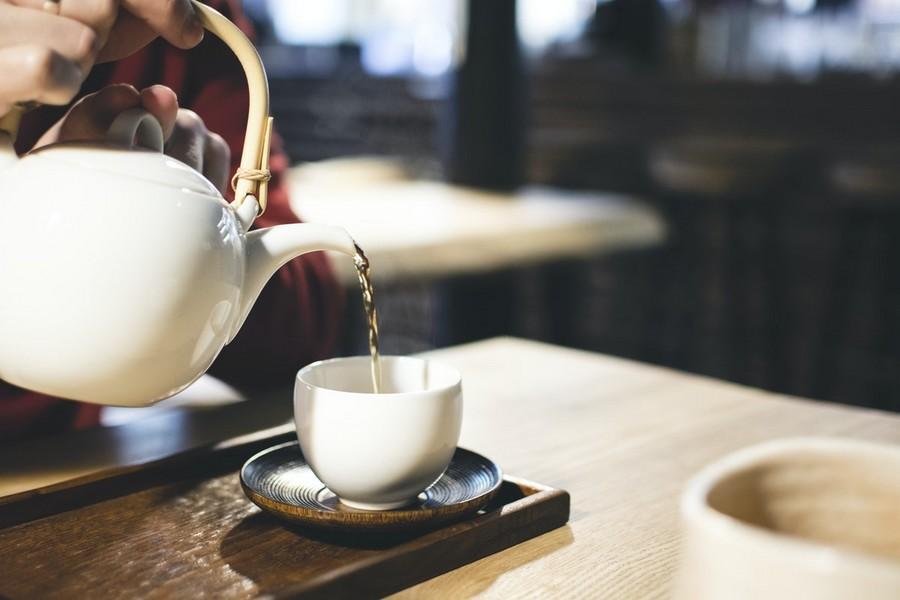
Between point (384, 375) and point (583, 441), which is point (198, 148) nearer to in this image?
point (384, 375)

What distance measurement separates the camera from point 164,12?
692 millimetres

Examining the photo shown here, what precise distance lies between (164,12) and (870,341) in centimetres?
363

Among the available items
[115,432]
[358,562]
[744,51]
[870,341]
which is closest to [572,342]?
[870,341]

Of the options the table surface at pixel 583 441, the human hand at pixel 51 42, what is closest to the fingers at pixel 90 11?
the human hand at pixel 51 42

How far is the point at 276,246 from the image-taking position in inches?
29.6

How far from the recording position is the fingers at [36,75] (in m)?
0.63

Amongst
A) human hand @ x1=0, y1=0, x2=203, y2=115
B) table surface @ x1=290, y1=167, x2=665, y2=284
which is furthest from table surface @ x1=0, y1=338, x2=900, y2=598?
table surface @ x1=290, y1=167, x2=665, y2=284

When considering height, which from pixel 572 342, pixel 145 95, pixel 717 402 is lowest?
pixel 572 342

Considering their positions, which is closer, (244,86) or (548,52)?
(244,86)

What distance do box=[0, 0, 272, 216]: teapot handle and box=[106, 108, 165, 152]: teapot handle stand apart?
0.06 meters

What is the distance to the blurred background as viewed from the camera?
98.9 inches

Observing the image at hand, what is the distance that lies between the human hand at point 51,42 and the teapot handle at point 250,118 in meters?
0.03

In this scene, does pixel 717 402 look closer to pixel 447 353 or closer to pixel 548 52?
pixel 447 353

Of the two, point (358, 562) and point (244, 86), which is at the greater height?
point (244, 86)
